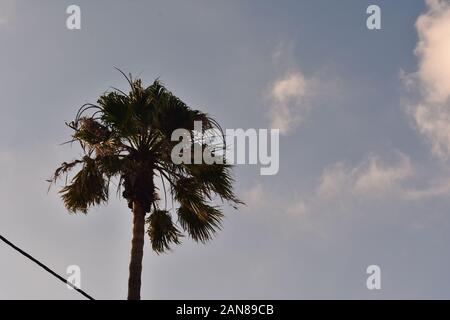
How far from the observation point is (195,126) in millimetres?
13805

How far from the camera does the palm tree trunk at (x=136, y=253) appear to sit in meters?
12.1

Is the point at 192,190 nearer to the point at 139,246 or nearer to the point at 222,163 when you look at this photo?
the point at 222,163

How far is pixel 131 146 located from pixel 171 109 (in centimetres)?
128

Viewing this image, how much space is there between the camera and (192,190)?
1370 centimetres

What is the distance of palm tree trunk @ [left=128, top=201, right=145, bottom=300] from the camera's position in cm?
1214

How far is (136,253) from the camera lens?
12477 millimetres
